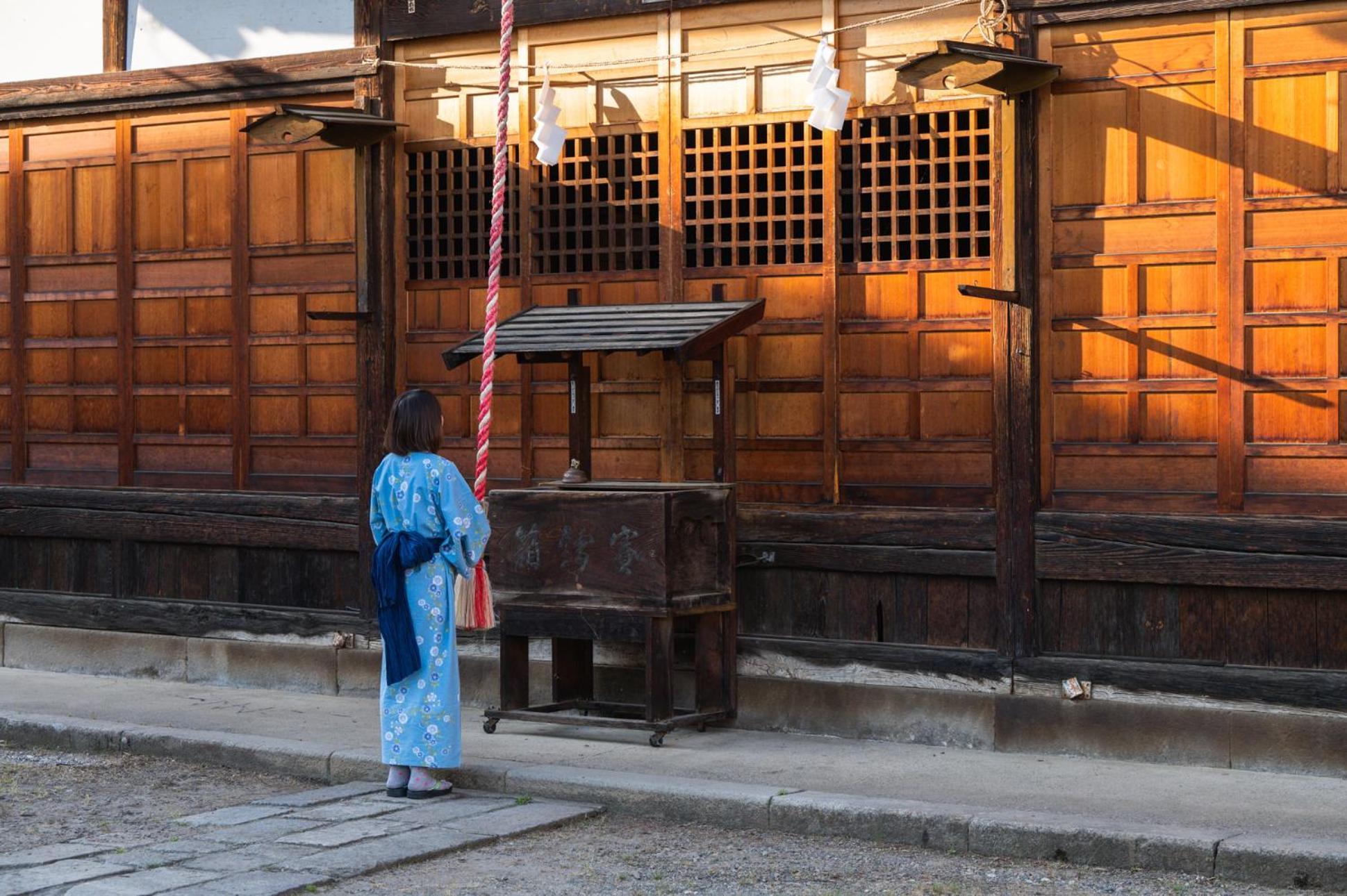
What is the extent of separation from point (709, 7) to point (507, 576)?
10.8 ft

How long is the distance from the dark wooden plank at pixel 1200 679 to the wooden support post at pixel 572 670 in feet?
7.83

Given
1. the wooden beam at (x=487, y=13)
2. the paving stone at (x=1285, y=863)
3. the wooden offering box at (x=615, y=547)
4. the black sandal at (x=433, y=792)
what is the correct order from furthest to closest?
the wooden beam at (x=487, y=13) < the wooden offering box at (x=615, y=547) < the black sandal at (x=433, y=792) < the paving stone at (x=1285, y=863)

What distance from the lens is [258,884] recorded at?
20.6ft

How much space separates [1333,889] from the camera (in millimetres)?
6367

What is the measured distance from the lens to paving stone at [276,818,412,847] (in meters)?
6.99

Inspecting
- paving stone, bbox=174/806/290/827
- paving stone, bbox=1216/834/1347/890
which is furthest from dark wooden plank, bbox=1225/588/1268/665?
paving stone, bbox=174/806/290/827

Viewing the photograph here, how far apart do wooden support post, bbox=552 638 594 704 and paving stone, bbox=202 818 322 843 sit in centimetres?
251

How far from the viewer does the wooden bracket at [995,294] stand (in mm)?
8578

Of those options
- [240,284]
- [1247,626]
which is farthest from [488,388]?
[240,284]

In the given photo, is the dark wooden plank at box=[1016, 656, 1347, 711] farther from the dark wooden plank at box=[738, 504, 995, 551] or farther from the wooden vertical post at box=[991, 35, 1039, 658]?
the dark wooden plank at box=[738, 504, 995, 551]

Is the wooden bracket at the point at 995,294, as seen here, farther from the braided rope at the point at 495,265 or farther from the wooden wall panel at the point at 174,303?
the wooden wall panel at the point at 174,303

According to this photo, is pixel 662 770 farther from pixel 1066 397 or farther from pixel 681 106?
pixel 681 106

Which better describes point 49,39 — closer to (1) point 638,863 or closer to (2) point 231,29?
(2) point 231,29

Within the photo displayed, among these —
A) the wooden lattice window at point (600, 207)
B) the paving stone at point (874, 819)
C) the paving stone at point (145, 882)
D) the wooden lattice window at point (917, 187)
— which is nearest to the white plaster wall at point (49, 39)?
the wooden lattice window at point (600, 207)
